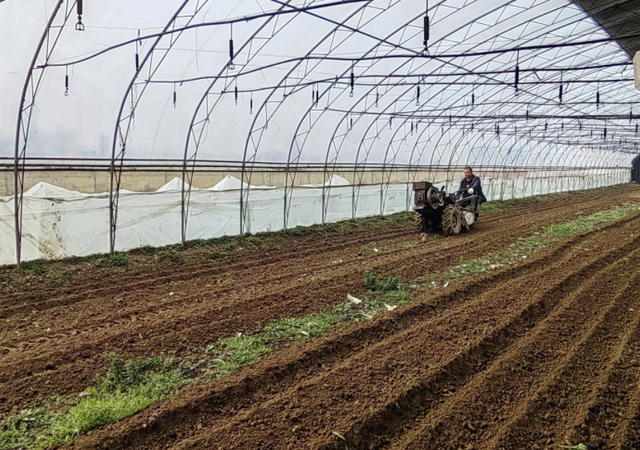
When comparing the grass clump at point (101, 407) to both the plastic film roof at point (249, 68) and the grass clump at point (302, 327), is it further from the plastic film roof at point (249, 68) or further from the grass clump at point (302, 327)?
the plastic film roof at point (249, 68)

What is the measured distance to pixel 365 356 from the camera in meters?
4.45

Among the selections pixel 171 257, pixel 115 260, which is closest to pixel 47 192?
pixel 115 260

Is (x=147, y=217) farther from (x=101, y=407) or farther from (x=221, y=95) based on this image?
(x=101, y=407)

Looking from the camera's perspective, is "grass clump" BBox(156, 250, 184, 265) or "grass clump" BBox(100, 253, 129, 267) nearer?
"grass clump" BBox(100, 253, 129, 267)

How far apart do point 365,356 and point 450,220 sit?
8420 millimetres

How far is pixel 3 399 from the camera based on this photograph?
Answer: 3.75 meters

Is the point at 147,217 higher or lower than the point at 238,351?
higher

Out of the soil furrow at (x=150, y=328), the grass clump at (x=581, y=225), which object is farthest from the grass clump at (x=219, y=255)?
the grass clump at (x=581, y=225)

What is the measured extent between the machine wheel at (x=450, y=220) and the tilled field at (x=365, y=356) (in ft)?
12.1

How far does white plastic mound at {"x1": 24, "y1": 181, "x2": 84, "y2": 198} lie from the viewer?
356 inches

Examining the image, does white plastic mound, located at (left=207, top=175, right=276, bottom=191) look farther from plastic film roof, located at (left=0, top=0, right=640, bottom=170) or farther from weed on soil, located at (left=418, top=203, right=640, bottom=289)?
weed on soil, located at (left=418, top=203, right=640, bottom=289)

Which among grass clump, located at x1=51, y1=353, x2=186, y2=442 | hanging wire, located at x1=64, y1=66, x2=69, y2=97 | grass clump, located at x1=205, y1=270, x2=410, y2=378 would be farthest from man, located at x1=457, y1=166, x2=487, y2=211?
grass clump, located at x1=51, y1=353, x2=186, y2=442

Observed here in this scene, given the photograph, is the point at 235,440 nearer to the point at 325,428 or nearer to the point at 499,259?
the point at 325,428

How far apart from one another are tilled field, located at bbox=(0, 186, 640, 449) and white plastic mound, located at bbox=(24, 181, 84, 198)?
7.88ft
